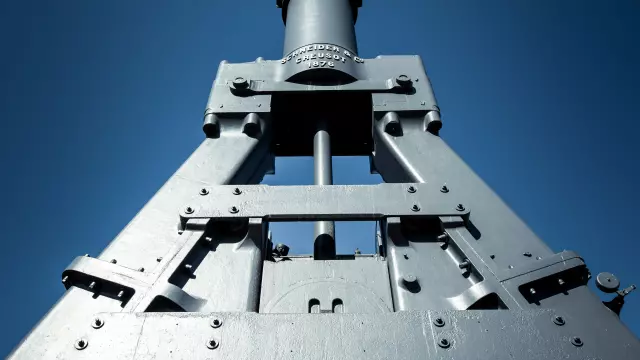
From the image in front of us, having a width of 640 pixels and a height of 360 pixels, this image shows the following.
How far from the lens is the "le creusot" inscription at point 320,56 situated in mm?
5684

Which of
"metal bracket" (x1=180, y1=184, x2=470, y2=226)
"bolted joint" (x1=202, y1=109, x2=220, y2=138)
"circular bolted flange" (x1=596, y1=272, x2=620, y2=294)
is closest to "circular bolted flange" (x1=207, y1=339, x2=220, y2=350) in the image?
"metal bracket" (x1=180, y1=184, x2=470, y2=226)

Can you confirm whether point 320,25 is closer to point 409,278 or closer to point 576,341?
point 409,278

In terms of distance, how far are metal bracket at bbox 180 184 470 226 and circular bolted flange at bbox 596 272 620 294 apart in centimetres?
88

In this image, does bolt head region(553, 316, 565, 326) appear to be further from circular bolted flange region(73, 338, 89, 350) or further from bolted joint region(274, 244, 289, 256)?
bolted joint region(274, 244, 289, 256)

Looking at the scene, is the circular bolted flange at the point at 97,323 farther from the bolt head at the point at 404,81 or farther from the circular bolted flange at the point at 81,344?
the bolt head at the point at 404,81

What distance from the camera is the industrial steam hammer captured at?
286 centimetres

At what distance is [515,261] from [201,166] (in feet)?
7.87

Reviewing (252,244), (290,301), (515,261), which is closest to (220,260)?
(252,244)

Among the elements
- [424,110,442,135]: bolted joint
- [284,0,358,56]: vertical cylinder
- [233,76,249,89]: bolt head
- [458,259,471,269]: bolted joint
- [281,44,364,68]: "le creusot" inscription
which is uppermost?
[284,0,358,56]: vertical cylinder

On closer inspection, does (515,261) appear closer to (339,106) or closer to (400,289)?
(400,289)

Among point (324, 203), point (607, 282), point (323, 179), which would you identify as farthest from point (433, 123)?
point (607, 282)

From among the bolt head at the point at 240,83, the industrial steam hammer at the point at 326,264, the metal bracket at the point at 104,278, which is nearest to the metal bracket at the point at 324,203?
the industrial steam hammer at the point at 326,264

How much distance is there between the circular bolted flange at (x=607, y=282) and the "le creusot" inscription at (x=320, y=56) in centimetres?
314

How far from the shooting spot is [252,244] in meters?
3.94
